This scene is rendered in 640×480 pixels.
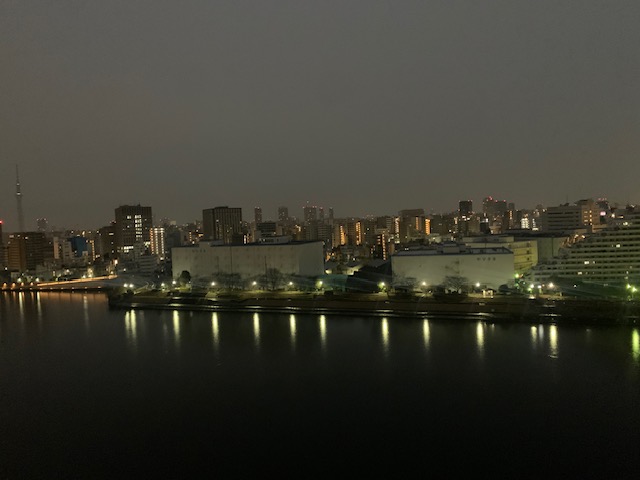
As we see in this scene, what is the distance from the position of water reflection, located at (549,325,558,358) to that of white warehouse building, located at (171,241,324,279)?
5070 mm

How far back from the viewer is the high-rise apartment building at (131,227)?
818 inches

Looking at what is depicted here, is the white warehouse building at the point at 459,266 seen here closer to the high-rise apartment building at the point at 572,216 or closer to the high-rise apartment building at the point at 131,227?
the high-rise apartment building at the point at 572,216

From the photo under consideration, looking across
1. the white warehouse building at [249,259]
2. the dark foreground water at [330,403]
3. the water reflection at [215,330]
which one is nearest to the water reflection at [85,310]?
the dark foreground water at [330,403]

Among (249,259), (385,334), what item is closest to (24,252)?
(249,259)

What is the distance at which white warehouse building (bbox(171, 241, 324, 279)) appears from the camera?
987cm

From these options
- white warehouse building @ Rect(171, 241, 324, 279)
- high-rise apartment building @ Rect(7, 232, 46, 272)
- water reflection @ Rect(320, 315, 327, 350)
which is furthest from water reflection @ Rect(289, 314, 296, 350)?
high-rise apartment building @ Rect(7, 232, 46, 272)

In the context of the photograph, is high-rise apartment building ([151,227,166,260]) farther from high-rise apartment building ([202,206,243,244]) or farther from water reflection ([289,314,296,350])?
water reflection ([289,314,296,350])

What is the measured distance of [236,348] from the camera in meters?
5.43

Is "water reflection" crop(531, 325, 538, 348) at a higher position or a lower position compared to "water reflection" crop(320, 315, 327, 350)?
lower

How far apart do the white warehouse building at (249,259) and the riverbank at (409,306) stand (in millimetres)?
1235

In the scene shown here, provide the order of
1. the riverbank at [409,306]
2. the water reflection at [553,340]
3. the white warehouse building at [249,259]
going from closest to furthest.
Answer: the water reflection at [553,340] < the riverbank at [409,306] < the white warehouse building at [249,259]

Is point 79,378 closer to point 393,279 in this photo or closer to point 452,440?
point 452,440

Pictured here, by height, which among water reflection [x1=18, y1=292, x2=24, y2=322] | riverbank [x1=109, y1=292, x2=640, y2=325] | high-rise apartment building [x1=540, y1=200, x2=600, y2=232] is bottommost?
water reflection [x1=18, y1=292, x2=24, y2=322]

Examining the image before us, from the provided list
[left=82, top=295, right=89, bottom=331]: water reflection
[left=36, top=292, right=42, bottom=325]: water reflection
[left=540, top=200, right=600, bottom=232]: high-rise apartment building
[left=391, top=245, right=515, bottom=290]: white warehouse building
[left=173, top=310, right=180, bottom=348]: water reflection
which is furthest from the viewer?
[left=540, top=200, right=600, bottom=232]: high-rise apartment building
